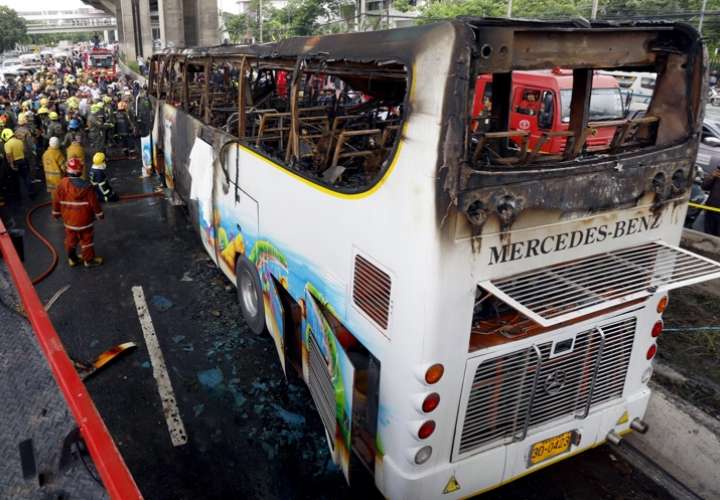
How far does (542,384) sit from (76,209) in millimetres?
6561

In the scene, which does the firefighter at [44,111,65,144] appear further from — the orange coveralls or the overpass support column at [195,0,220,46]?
the overpass support column at [195,0,220,46]

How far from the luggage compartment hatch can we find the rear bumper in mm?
1096

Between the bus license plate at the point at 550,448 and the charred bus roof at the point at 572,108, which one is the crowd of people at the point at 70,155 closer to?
the charred bus roof at the point at 572,108

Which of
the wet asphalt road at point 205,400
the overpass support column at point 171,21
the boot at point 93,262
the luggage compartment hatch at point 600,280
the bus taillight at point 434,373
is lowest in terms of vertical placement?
the wet asphalt road at point 205,400

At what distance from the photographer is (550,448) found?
391 centimetres

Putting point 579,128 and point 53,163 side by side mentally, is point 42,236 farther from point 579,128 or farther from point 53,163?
point 579,128

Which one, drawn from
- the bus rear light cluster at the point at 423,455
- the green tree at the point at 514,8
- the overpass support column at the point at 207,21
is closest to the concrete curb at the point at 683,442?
the bus rear light cluster at the point at 423,455

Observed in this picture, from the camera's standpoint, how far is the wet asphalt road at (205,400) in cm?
422

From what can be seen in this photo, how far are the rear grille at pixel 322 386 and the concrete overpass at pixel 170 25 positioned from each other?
70.0 ft

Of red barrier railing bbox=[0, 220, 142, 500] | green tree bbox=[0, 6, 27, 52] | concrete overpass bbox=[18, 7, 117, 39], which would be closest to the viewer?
red barrier railing bbox=[0, 220, 142, 500]

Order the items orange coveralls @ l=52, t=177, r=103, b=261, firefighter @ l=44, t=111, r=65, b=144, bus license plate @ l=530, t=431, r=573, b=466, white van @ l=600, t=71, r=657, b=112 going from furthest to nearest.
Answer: white van @ l=600, t=71, r=657, b=112
firefighter @ l=44, t=111, r=65, b=144
orange coveralls @ l=52, t=177, r=103, b=261
bus license plate @ l=530, t=431, r=573, b=466

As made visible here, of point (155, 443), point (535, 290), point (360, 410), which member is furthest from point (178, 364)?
point (535, 290)

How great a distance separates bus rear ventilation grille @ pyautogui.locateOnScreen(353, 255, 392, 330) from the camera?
330 cm

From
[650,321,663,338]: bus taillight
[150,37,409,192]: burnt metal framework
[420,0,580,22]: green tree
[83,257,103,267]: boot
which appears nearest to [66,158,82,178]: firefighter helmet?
[83,257,103,267]: boot
